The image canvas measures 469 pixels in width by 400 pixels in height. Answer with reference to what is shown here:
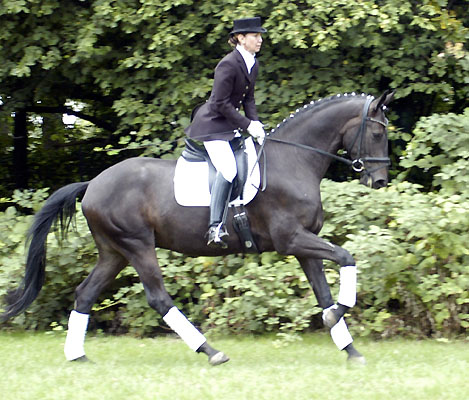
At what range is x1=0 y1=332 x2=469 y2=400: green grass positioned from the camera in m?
5.54

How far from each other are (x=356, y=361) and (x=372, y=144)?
6.32 feet

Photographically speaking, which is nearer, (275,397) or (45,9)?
(275,397)

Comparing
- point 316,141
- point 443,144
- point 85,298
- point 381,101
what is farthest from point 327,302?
point 443,144

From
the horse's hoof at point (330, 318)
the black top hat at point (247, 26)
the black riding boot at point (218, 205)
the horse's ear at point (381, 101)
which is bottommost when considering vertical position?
the horse's hoof at point (330, 318)

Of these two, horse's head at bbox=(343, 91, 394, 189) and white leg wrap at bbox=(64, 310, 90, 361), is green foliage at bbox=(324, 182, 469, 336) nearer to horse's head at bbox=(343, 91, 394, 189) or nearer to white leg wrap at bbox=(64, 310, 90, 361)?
horse's head at bbox=(343, 91, 394, 189)

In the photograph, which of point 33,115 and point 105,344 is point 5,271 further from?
point 33,115

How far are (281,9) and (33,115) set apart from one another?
21.8 feet

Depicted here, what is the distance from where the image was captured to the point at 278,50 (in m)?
10.8

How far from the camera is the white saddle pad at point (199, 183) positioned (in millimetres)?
6730

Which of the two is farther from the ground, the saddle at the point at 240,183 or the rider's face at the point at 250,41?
the rider's face at the point at 250,41

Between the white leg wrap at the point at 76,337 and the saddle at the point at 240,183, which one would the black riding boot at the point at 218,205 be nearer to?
the saddle at the point at 240,183

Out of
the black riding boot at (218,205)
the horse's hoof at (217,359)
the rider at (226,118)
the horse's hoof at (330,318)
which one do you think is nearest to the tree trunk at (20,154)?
the rider at (226,118)

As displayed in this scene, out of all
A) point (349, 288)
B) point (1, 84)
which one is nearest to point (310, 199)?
point (349, 288)

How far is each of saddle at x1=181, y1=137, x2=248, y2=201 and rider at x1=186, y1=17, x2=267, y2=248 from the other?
0.07m
